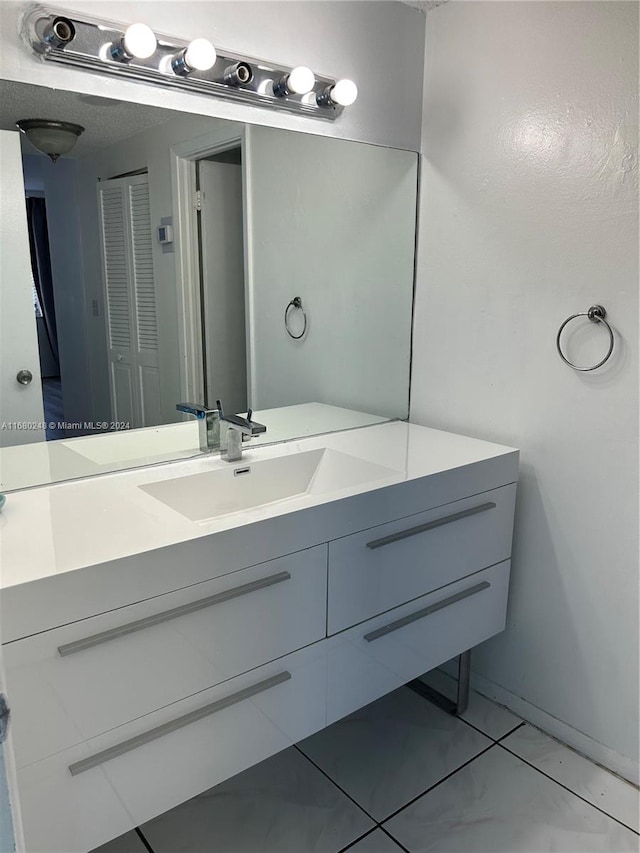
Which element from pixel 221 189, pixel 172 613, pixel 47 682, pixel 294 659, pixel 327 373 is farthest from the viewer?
pixel 327 373

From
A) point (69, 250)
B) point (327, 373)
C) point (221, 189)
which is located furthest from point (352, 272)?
point (69, 250)

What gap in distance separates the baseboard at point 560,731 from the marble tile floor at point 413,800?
2cm

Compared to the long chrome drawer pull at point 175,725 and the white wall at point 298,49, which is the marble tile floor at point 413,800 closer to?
the long chrome drawer pull at point 175,725

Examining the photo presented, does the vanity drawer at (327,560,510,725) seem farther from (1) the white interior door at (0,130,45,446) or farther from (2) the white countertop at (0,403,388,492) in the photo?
(1) the white interior door at (0,130,45,446)

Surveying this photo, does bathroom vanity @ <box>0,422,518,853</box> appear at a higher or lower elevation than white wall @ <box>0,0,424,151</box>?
lower

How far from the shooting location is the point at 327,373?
2.12 meters

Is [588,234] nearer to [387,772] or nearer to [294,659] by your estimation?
[294,659]

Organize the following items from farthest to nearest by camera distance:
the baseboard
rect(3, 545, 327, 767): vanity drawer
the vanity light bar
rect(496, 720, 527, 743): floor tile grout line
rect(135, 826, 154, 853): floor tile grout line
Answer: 1. rect(496, 720, 527, 743): floor tile grout line
2. the baseboard
3. rect(135, 826, 154, 853): floor tile grout line
4. the vanity light bar
5. rect(3, 545, 327, 767): vanity drawer

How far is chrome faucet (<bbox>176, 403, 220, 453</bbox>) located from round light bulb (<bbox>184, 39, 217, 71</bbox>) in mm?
820

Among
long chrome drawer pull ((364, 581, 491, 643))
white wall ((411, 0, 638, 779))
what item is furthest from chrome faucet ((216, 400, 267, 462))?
white wall ((411, 0, 638, 779))

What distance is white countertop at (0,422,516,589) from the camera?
116 centimetres

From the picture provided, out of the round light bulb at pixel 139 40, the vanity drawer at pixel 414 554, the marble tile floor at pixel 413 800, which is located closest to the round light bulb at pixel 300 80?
the round light bulb at pixel 139 40

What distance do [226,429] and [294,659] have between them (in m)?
0.65

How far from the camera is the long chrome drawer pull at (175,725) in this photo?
3.86ft
